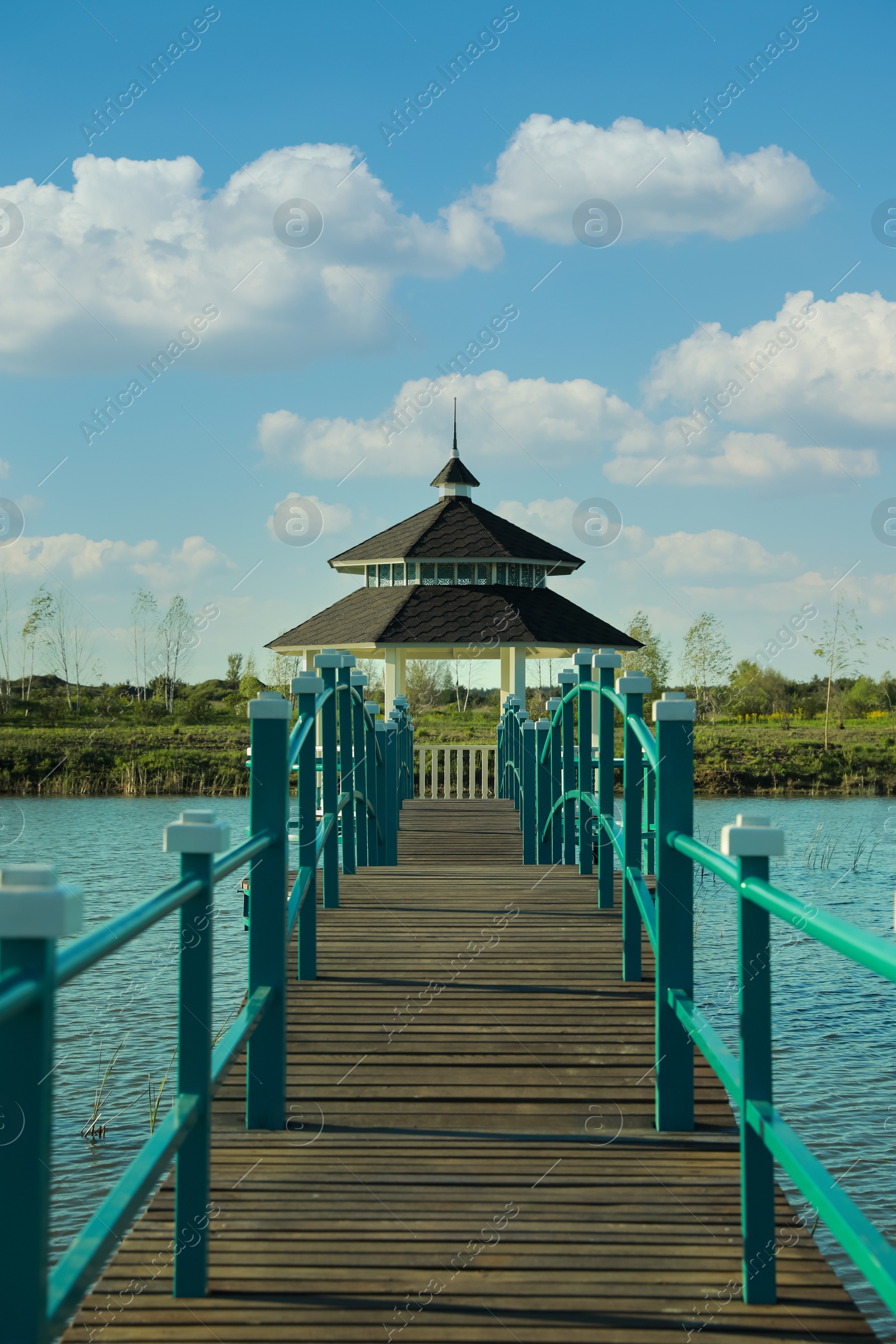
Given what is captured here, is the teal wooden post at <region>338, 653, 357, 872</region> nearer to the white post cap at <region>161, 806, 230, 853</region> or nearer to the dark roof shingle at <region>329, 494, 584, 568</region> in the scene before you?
the white post cap at <region>161, 806, 230, 853</region>

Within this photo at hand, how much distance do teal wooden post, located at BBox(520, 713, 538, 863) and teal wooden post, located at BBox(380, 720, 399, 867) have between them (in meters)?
1.05

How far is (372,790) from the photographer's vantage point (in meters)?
8.31

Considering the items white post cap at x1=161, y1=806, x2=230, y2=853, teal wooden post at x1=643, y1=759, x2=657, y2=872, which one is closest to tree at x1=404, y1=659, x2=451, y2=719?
teal wooden post at x1=643, y1=759, x2=657, y2=872

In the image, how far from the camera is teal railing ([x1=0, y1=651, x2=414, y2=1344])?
55.4 inches

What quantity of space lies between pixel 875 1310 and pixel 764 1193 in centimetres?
262

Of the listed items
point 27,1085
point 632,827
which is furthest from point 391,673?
point 27,1085

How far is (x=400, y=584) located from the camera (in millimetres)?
21016

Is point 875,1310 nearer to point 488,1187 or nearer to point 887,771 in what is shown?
point 488,1187

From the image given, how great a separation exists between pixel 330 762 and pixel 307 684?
132cm

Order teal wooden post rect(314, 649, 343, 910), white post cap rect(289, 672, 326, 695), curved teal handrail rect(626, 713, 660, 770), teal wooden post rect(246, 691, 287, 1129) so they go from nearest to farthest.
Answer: teal wooden post rect(246, 691, 287, 1129), curved teal handrail rect(626, 713, 660, 770), white post cap rect(289, 672, 326, 695), teal wooden post rect(314, 649, 343, 910)

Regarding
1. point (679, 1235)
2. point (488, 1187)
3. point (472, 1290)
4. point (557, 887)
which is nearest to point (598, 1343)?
point (472, 1290)

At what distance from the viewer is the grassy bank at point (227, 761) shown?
30016 millimetres

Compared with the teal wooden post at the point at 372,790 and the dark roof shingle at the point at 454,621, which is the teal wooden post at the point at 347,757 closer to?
the teal wooden post at the point at 372,790

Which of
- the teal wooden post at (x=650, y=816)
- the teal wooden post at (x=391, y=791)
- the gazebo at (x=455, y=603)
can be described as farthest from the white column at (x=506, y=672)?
the teal wooden post at (x=391, y=791)
